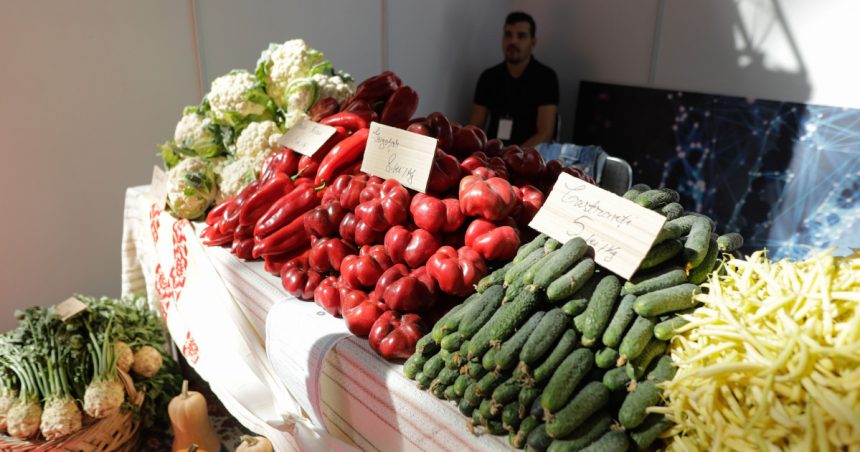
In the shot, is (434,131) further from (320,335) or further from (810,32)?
(810,32)

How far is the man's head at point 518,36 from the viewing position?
482cm

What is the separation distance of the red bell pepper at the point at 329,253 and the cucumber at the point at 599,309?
721 millimetres

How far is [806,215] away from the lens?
383cm

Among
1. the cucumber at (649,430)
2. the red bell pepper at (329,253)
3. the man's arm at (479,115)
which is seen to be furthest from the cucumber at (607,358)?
the man's arm at (479,115)

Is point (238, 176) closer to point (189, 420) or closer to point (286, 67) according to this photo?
point (286, 67)

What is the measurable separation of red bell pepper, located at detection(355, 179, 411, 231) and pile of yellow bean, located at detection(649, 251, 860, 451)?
729 millimetres

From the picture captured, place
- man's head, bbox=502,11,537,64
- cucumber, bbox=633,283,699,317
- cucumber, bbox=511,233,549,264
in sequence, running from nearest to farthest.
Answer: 1. cucumber, bbox=633,283,699,317
2. cucumber, bbox=511,233,549,264
3. man's head, bbox=502,11,537,64

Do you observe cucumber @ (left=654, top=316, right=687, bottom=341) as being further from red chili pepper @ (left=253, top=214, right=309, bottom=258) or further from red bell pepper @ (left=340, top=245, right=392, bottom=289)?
red chili pepper @ (left=253, top=214, right=309, bottom=258)

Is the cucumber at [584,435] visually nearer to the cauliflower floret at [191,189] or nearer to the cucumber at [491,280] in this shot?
the cucumber at [491,280]

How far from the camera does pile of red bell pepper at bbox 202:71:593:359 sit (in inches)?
49.6

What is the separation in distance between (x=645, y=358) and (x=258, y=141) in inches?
71.3

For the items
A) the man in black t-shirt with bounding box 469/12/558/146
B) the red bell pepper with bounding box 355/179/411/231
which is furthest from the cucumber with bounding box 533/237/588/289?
the man in black t-shirt with bounding box 469/12/558/146

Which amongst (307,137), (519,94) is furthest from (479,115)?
(307,137)

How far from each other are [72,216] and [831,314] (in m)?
4.07
